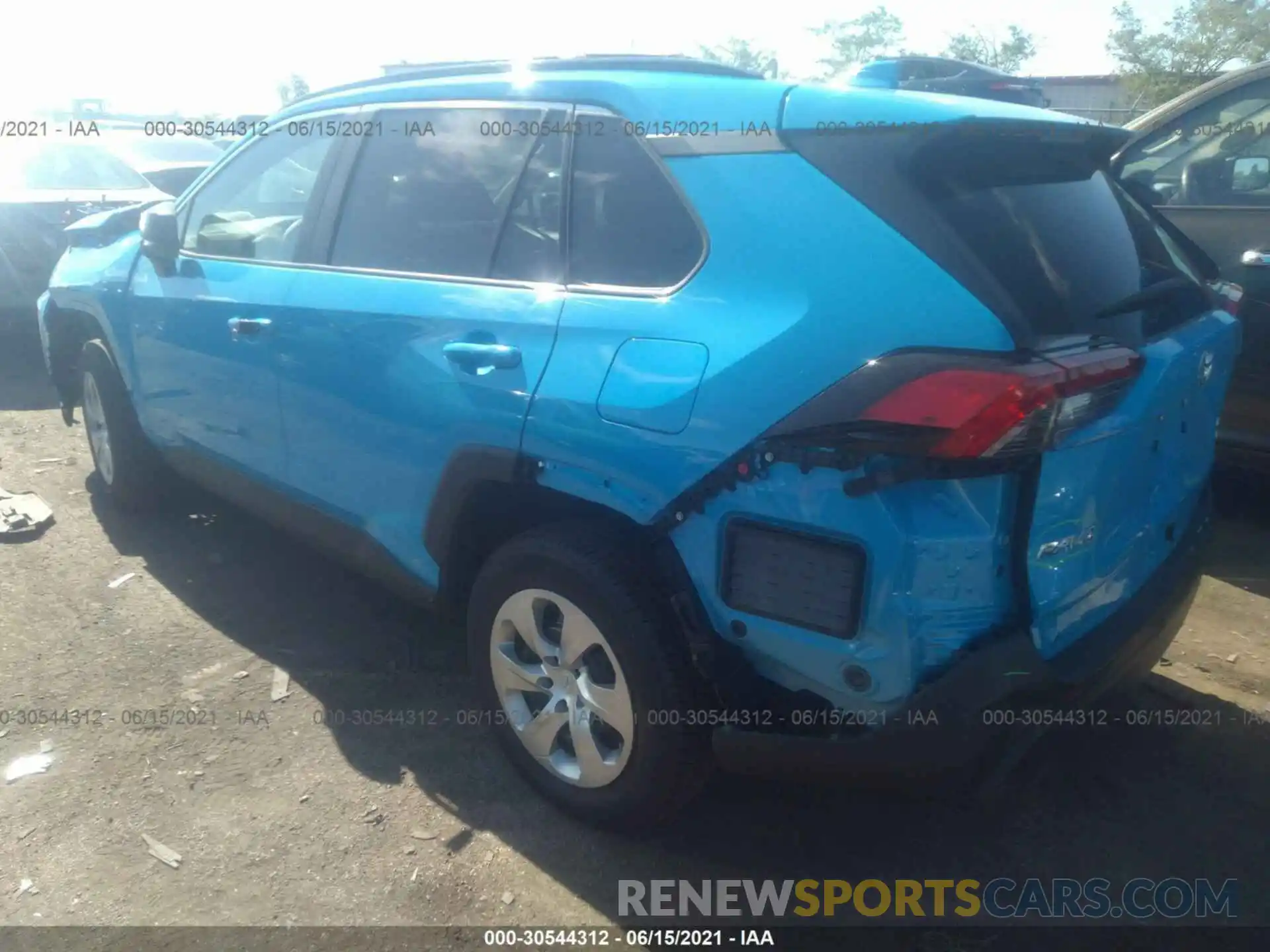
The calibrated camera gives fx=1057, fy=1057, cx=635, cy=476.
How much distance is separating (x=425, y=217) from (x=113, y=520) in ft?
8.95

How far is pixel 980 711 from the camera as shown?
2.05 m

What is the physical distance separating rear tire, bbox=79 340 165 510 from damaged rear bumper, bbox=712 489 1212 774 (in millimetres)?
3307

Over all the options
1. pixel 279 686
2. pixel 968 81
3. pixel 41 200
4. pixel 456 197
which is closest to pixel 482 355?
pixel 456 197

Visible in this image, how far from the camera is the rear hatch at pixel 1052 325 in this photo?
1968mm

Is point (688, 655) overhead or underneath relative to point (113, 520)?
overhead

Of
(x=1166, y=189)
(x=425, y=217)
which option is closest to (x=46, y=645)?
(x=425, y=217)

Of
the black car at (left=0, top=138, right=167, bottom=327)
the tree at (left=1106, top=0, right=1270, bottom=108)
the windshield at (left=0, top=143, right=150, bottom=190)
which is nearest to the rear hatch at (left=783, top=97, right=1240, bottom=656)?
the black car at (left=0, top=138, right=167, bottom=327)

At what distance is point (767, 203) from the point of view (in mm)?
2250

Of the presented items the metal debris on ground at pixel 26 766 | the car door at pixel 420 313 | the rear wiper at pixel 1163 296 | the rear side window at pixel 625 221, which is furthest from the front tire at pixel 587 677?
the metal debris on ground at pixel 26 766

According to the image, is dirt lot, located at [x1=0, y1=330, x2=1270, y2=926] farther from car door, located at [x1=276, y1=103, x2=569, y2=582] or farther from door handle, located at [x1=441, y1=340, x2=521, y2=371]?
door handle, located at [x1=441, y1=340, x2=521, y2=371]

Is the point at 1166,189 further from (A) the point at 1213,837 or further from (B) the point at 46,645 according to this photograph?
(B) the point at 46,645

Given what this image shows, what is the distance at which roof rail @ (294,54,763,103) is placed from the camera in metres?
2.76

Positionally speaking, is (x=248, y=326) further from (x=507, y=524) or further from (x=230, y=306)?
(x=507, y=524)

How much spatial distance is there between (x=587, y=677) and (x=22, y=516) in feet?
11.4
